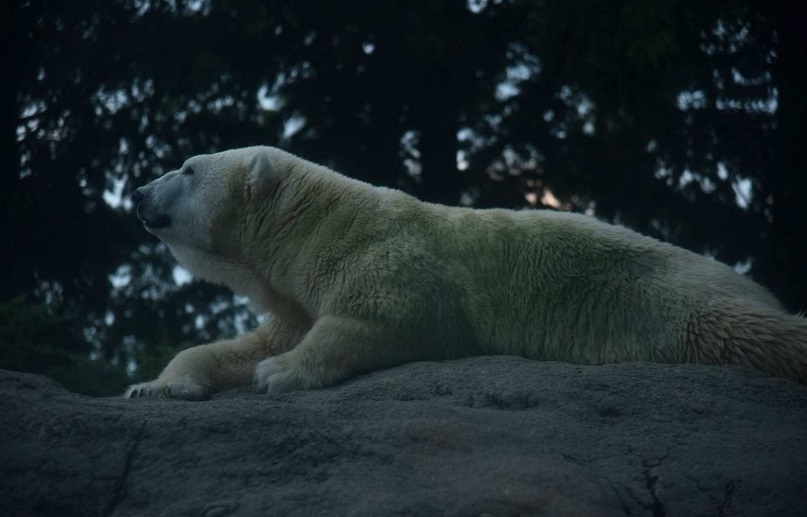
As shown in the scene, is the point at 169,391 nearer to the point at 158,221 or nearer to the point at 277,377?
the point at 277,377

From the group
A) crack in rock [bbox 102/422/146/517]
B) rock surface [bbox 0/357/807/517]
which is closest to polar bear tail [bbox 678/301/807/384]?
rock surface [bbox 0/357/807/517]

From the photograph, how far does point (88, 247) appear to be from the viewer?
400 inches

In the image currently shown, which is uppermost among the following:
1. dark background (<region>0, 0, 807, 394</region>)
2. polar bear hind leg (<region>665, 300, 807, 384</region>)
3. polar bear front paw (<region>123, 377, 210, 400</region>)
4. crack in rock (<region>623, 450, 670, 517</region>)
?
dark background (<region>0, 0, 807, 394</region>)

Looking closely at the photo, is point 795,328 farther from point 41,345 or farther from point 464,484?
point 41,345

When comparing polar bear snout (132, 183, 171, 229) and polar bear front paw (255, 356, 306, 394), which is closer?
polar bear front paw (255, 356, 306, 394)

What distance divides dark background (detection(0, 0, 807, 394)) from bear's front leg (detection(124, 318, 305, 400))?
411cm

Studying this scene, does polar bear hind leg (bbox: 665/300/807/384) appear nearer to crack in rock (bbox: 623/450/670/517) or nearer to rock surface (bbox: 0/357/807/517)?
rock surface (bbox: 0/357/807/517)

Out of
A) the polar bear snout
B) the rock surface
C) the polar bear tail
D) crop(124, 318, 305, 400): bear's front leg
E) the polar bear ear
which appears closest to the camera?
the rock surface

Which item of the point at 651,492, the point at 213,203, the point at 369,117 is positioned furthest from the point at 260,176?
the point at 369,117

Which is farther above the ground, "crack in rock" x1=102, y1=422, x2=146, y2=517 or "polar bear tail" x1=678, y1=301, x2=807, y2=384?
"polar bear tail" x1=678, y1=301, x2=807, y2=384

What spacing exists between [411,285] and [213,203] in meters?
1.24

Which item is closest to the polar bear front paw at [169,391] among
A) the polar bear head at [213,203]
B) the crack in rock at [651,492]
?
the polar bear head at [213,203]

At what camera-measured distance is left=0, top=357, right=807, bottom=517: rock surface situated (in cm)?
331

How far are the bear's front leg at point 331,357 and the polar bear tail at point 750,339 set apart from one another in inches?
54.8
